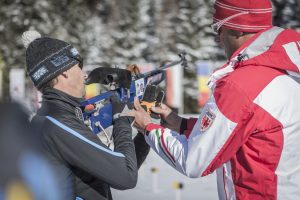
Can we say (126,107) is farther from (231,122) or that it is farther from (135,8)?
(135,8)

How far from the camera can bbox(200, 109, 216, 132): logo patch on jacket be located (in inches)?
115

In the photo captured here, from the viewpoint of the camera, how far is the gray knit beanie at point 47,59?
3205 millimetres

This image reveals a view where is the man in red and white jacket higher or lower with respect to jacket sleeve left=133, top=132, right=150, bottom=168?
higher

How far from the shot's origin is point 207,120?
2.95 meters

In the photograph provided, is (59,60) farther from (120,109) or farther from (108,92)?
(108,92)

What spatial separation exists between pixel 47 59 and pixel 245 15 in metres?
0.94

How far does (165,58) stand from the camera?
56.1m

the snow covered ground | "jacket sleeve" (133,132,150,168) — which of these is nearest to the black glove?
"jacket sleeve" (133,132,150,168)

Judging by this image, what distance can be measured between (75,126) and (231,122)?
698 millimetres

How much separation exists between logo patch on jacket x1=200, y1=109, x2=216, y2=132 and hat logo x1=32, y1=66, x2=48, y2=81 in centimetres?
78

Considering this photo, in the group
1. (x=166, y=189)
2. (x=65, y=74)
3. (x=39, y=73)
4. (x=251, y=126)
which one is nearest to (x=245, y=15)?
(x=251, y=126)

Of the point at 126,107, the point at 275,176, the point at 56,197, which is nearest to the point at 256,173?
the point at 275,176

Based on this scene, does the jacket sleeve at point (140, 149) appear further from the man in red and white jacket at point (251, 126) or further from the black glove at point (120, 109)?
the man in red and white jacket at point (251, 126)

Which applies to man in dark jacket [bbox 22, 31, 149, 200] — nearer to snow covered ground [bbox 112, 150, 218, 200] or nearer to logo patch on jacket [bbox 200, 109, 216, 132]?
logo patch on jacket [bbox 200, 109, 216, 132]
